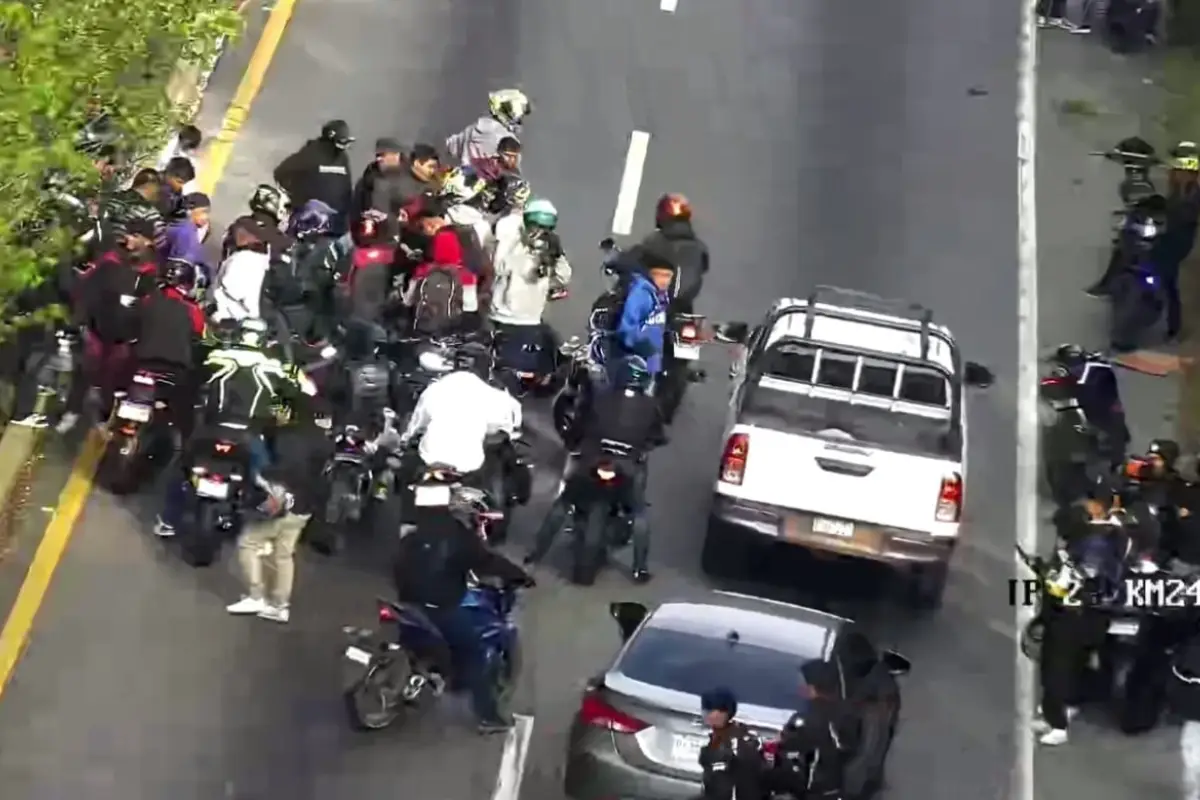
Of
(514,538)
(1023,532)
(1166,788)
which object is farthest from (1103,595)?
(514,538)

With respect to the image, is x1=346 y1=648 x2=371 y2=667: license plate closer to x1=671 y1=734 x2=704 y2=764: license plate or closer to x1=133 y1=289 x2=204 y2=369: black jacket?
x1=671 y1=734 x2=704 y2=764: license plate

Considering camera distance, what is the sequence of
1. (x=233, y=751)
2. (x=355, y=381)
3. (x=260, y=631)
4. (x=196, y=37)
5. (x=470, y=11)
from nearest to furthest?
(x=233, y=751), (x=260, y=631), (x=355, y=381), (x=196, y=37), (x=470, y=11)

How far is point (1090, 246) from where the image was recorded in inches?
930

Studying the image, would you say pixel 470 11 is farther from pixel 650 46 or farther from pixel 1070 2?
pixel 1070 2

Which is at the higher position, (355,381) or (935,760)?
(355,381)

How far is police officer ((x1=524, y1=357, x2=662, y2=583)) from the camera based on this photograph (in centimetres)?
1634

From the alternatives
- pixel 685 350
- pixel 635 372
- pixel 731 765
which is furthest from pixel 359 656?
pixel 685 350

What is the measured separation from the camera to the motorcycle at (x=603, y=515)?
53.6ft

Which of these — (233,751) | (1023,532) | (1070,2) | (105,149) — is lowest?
(233,751)

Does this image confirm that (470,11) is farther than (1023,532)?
Yes

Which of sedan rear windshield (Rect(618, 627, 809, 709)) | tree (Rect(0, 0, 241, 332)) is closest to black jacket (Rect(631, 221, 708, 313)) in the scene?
tree (Rect(0, 0, 241, 332))

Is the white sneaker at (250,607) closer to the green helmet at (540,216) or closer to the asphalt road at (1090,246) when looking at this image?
the green helmet at (540,216)

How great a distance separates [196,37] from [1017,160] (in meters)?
8.92

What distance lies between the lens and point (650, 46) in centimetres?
2655
